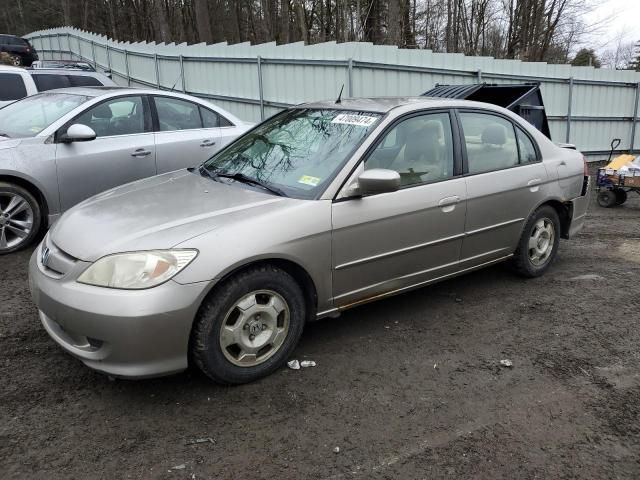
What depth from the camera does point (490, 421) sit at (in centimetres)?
298

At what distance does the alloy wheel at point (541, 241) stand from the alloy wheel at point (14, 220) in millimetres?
4724

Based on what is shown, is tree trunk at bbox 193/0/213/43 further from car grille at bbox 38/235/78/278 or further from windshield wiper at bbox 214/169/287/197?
car grille at bbox 38/235/78/278

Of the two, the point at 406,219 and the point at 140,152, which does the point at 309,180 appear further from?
the point at 140,152

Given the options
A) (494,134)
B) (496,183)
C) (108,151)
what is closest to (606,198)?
(494,134)

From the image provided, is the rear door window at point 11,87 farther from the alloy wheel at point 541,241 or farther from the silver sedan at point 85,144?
the alloy wheel at point 541,241

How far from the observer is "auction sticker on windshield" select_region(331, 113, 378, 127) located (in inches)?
154

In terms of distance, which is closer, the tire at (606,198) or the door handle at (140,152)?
the door handle at (140,152)

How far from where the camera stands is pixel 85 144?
19.0ft

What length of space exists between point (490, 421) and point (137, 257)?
203 centimetres

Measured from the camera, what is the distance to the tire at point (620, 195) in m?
8.30

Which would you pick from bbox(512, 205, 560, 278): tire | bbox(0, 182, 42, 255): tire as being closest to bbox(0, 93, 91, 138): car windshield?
bbox(0, 182, 42, 255): tire

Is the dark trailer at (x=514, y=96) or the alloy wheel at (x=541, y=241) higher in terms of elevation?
the dark trailer at (x=514, y=96)

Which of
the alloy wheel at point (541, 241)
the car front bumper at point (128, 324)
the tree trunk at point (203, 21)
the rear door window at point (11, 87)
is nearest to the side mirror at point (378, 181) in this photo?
the car front bumper at point (128, 324)

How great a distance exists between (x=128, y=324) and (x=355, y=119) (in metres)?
2.11
